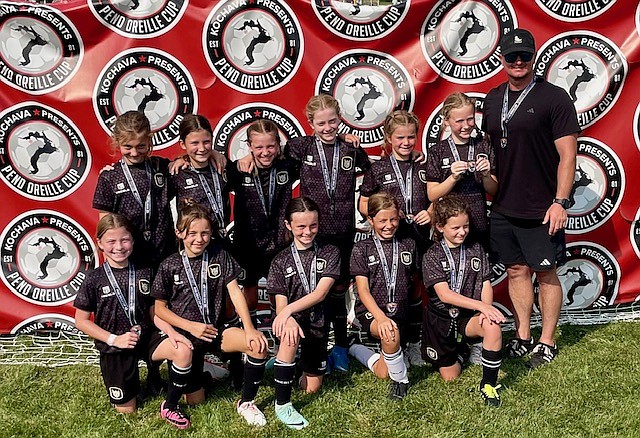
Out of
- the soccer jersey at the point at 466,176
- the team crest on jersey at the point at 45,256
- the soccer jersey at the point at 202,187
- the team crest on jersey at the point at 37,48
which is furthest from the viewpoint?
the team crest on jersey at the point at 45,256

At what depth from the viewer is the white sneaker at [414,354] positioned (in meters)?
4.38

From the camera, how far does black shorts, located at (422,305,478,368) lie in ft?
13.2

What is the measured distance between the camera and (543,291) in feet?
14.7

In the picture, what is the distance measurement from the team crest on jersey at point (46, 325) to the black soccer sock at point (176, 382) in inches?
66.2

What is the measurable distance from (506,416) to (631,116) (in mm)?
2638

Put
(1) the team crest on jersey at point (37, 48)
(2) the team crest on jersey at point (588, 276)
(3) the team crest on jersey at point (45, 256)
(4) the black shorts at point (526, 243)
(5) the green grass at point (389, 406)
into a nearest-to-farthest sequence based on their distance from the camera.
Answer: (5) the green grass at point (389, 406) < (4) the black shorts at point (526, 243) < (1) the team crest on jersey at point (37, 48) < (3) the team crest on jersey at point (45, 256) < (2) the team crest on jersey at point (588, 276)

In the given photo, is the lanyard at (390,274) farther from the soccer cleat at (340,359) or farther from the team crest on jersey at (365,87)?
the team crest on jersey at (365,87)

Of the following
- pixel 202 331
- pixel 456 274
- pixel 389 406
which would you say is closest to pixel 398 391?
pixel 389 406

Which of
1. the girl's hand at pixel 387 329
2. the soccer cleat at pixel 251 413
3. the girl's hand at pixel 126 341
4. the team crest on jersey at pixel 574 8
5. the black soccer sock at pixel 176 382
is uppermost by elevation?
the team crest on jersey at pixel 574 8

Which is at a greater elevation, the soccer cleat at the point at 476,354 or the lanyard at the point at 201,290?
the lanyard at the point at 201,290

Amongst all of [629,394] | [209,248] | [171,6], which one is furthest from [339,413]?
[171,6]

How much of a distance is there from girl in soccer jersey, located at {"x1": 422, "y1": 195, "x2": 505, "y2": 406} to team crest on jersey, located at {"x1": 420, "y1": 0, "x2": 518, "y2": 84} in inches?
50.4

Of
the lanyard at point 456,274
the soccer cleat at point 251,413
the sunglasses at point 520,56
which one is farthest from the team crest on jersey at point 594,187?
the soccer cleat at point 251,413

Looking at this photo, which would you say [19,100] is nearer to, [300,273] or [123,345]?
[123,345]
